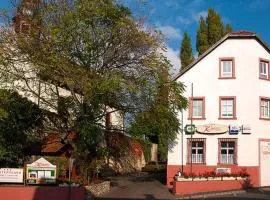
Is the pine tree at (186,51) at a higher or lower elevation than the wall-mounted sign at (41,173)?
higher

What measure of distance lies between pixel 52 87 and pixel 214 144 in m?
12.5

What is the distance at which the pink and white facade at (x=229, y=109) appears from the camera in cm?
3856

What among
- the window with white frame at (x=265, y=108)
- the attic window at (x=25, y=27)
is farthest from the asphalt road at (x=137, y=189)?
the attic window at (x=25, y=27)

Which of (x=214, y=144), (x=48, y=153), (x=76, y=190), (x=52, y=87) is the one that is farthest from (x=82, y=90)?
(x=214, y=144)

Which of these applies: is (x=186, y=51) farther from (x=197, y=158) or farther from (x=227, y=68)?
(x=197, y=158)

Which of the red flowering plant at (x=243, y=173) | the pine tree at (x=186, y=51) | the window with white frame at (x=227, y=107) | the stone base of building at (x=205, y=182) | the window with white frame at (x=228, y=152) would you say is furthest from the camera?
the pine tree at (x=186, y=51)

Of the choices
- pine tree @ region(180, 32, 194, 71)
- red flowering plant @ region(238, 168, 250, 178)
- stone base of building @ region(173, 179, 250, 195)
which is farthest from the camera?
pine tree @ region(180, 32, 194, 71)

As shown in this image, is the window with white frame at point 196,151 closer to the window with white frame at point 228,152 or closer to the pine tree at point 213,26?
the window with white frame at point 228,152

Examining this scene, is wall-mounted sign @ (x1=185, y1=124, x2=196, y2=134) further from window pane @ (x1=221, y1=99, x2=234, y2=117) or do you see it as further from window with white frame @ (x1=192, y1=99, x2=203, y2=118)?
window pane @ (x1=221, y1=99, x2=234, y2=117)

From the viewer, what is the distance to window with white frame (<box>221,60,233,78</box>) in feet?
130

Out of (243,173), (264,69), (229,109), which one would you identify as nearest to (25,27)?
(229,109)

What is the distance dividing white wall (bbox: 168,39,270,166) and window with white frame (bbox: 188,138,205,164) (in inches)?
15.5

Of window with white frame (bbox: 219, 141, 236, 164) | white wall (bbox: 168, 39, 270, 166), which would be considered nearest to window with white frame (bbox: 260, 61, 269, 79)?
white wall (bbox: 168, 39, 270, 166)

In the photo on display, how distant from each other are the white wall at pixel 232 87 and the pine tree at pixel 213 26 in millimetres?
15701
